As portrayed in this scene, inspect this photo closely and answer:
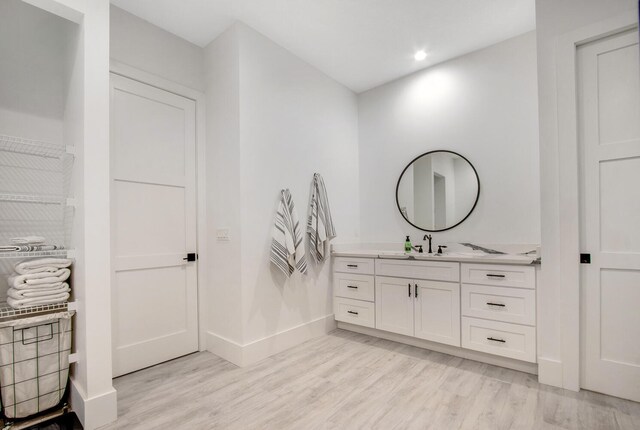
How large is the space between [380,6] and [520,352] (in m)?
2.90

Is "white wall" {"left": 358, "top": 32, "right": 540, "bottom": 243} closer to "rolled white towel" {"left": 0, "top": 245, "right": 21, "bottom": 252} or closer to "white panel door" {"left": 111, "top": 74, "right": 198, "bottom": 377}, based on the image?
"white panel door" {"left": 111, "top": 74, "right": 198, "bottom": 377}

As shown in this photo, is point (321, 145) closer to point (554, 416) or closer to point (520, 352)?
point (520, 352)

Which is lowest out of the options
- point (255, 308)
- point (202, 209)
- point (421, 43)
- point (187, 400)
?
point (187, 400)

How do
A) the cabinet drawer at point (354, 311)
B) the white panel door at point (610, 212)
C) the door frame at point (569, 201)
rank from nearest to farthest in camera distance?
1. the white panel door at point (610, 212)
2. the door frame at point (569, 201)
3. the cabinet drawer at point (354, 311)

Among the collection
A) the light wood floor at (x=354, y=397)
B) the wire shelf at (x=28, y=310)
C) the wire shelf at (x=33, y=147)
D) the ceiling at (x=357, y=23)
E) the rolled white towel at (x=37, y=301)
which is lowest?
the light wood floor at (x=354, y=397)

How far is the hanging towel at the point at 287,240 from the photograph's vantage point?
9.25ft

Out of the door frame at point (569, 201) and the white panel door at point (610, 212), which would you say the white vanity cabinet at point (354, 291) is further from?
the white panel door at point (610, 212)

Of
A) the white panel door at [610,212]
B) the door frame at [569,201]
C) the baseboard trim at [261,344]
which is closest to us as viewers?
the white panel door at [610,212]

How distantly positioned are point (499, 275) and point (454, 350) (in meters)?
0.79

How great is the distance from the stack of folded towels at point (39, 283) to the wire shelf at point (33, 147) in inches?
26.9

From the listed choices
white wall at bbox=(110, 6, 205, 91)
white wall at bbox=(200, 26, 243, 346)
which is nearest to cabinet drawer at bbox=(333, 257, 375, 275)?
white wall at bbox=(200, 26, 243, 346)

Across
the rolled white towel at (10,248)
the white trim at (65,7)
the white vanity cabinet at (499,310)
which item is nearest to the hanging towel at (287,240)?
the white vanity cabinet at (499,310)

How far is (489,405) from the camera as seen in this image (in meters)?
1.96

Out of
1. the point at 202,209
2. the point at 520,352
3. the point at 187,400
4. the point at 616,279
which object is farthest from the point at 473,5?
the point at 187,400
